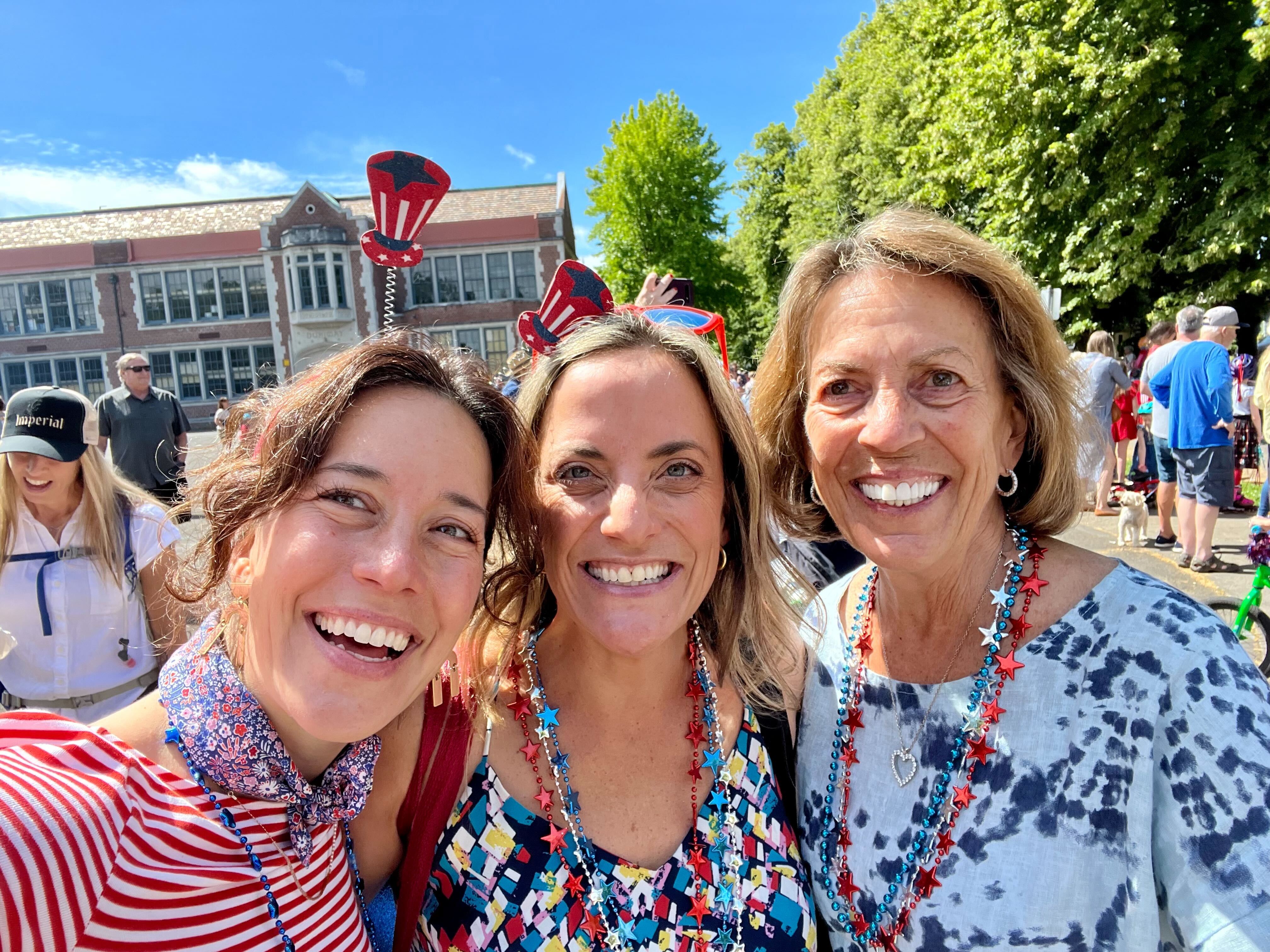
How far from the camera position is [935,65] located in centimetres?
1706

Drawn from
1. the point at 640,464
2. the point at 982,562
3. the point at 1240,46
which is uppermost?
the point at 1240,46

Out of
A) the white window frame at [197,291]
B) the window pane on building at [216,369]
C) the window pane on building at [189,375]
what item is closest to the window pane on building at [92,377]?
the white window frame at [197,291]

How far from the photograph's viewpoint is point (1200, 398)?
669 cm

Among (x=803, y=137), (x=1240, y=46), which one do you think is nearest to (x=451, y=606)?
(x=1240, y=46)

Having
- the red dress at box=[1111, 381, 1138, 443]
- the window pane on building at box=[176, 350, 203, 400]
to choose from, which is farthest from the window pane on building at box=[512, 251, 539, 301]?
the red dress at box=[1111, 381, 1138, 443]

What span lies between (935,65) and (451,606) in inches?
767

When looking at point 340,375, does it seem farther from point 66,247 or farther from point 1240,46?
point 66,247

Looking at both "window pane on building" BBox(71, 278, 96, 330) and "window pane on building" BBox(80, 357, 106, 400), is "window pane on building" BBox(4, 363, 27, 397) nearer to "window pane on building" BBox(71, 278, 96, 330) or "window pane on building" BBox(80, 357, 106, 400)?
"window pane on building" BBox(80, 357, 106, 400)

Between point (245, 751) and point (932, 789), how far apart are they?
145 cm

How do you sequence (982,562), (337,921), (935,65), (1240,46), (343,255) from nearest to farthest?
(337,921)
(982,562)
(1240,46)
(935,65)
(343,255)

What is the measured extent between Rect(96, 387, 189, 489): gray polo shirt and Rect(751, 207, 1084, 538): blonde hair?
775cm

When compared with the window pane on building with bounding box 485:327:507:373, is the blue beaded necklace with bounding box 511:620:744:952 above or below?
below

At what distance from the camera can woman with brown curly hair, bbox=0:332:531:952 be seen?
4.01 feet

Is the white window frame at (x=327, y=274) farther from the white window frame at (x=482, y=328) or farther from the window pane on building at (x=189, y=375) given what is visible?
the window pane on building at (x=189, y=375)
